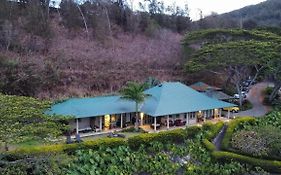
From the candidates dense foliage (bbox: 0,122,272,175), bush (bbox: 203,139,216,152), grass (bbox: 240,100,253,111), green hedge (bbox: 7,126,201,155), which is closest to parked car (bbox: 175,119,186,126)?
green hedge (bbox: 7,126,201,155)

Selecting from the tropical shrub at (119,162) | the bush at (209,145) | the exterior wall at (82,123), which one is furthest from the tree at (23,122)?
the bush at (209,145)

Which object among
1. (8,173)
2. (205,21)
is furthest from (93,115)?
(205,21)

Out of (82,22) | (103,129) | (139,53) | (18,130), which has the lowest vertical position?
(103,129)

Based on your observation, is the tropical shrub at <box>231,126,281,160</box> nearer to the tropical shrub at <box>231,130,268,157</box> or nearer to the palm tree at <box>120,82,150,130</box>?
the tropical shrub at <box>231,130,268,157</box>

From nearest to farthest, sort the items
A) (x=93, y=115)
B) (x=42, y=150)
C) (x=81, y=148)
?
(x=42, y=150), (x=81, y=148), (x=93, y=115)

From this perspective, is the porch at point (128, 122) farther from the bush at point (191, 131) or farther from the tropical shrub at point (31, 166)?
the tropical shrub at point (31, 166)

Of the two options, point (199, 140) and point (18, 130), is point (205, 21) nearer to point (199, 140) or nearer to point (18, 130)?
point (199, 140)

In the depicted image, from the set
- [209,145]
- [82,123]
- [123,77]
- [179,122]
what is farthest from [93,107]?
[123,77]
